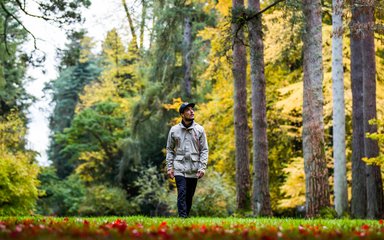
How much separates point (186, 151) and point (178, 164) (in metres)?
0.26

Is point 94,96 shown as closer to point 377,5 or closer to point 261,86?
point 261,86

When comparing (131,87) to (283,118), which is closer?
(283,118)

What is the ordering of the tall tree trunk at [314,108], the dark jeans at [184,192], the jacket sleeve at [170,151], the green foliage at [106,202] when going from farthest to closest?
the green foliage at [106,202] < the tall tree trunk at [314,108] < the jacket sleeve at [170,151] < the dark jeans at [184,192]

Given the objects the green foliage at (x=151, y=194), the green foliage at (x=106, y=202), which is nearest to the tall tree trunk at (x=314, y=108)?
the green foliage at (x=151, y=194)

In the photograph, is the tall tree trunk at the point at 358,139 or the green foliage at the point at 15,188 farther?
the green foliage at the point at 15,188

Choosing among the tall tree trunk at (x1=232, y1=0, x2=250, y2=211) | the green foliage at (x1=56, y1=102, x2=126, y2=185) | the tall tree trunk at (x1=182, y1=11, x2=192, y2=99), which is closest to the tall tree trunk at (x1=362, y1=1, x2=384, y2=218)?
the tall tree trunk at (x1=232, y1=0, x2=250, y2=211)

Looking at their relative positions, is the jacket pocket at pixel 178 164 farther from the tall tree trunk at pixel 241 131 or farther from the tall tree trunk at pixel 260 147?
the tall tree trunk at pixel 241 131

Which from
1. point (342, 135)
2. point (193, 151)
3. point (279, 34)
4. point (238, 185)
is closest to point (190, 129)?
point (193, 151)

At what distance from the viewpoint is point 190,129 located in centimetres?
952

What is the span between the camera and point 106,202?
108 feet

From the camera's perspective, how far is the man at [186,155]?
9391mm

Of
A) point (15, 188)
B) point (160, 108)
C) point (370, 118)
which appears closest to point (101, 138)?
point (160, 108)

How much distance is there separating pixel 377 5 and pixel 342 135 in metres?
5.39

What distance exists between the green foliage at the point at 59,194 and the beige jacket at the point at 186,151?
2610 centimetres
